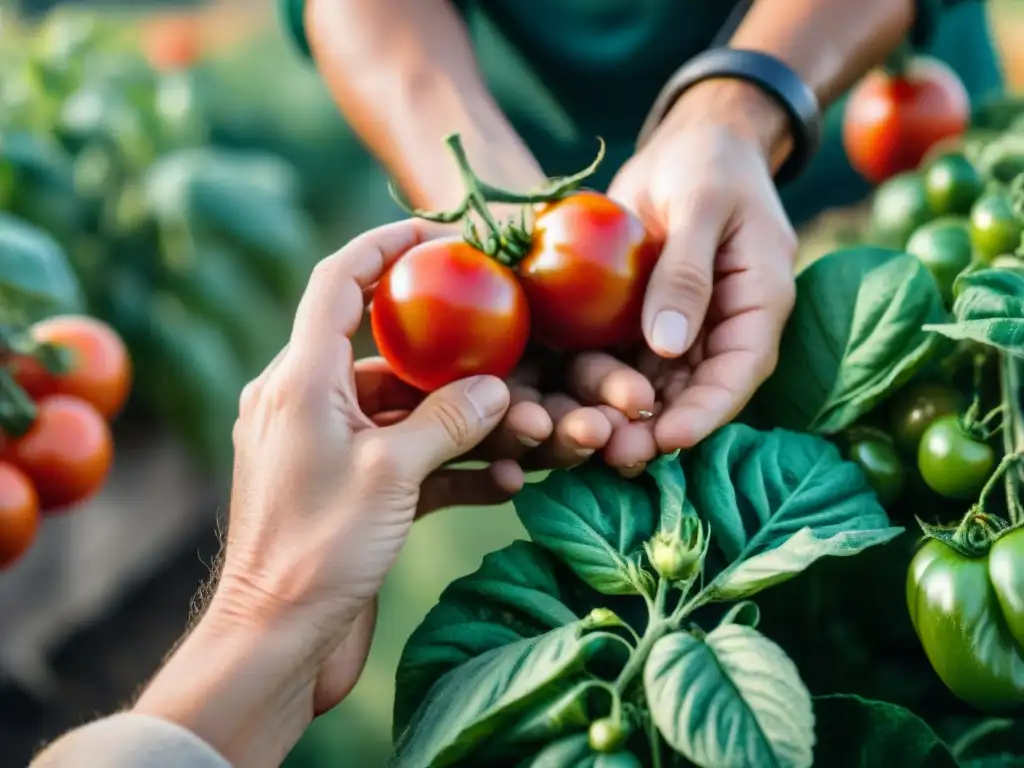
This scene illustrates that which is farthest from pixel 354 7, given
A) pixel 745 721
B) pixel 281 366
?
pixel 745 721

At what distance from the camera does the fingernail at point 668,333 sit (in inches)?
24.8

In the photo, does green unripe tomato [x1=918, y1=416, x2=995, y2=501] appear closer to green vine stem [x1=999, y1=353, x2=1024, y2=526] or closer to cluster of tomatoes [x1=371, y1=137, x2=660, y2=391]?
green vine stem [x1=999, y1=353, x2=1024, y2=526]

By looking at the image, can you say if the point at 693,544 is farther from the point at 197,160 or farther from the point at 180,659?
the point at 197,160

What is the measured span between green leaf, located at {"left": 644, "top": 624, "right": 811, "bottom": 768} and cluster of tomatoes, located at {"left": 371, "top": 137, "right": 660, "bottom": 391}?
228mm

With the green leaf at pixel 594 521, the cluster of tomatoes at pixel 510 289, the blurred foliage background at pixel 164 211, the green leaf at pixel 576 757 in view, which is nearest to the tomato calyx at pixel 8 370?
the blurred foliage background at pixel 164 211

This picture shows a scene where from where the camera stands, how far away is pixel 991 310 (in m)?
0.54

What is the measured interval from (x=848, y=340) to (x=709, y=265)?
0.32ft

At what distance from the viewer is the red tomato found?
0.85 m

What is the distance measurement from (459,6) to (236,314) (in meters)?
0.70

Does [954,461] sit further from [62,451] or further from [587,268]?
[62,451]

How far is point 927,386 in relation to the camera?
636 mm

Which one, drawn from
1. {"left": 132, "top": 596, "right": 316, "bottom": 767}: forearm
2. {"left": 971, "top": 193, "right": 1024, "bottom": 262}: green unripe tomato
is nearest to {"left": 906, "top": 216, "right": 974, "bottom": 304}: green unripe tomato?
{"left": 971, "top": 193, "right": 1024, "bottom": 262}: green unripe tomato

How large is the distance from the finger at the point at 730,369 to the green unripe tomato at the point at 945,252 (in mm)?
107

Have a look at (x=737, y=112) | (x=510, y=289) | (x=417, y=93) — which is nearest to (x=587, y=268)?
(x=510, y=289)
